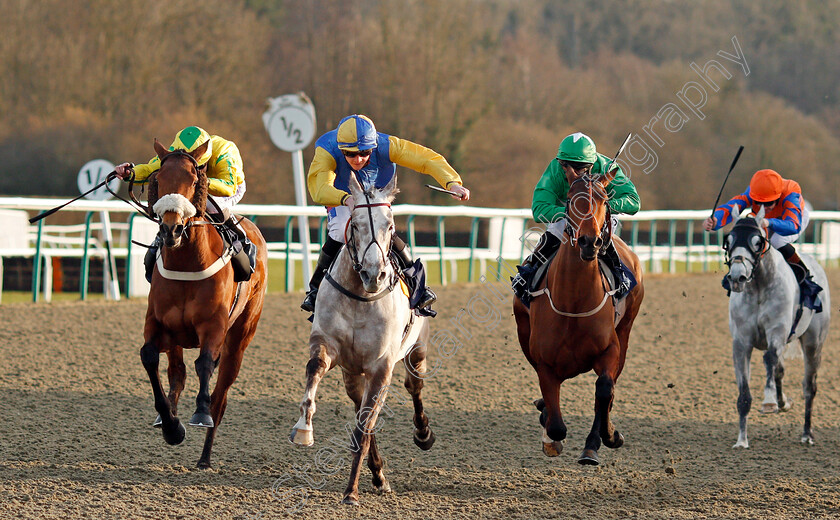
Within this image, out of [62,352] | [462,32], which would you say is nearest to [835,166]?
[462,32]

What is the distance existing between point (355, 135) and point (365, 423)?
4.49ft

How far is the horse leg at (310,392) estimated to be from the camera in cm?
414

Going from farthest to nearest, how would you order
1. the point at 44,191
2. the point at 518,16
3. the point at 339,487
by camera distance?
the point at 518,16
the point at 44,191
the point at 339,487

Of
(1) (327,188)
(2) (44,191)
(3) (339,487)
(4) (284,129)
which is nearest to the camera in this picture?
(1) (327,188)

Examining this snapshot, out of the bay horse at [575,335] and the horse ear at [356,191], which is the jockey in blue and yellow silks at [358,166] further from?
the bay horse at [575,335]

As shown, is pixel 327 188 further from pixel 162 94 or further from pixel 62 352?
pixel 162 94

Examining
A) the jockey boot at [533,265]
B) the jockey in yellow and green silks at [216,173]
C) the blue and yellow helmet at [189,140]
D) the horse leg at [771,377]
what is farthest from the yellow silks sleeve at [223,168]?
the horse leg at [771,377]

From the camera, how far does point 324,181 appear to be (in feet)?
15.3

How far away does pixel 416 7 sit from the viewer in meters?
26.8

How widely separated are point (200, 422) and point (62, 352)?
10.2ft

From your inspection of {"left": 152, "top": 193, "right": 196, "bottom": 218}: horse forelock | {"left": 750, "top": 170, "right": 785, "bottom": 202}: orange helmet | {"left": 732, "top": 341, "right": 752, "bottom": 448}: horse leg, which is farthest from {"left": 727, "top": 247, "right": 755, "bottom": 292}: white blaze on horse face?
{"left": 152, "top": 193, "right": 196, "bottom": 218}: horse forelock

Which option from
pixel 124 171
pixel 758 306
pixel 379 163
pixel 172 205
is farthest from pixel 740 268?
pixel 124 171

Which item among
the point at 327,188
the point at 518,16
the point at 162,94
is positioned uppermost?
the point at 518,16

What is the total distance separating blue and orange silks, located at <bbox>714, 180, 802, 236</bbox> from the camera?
21.5 ft
